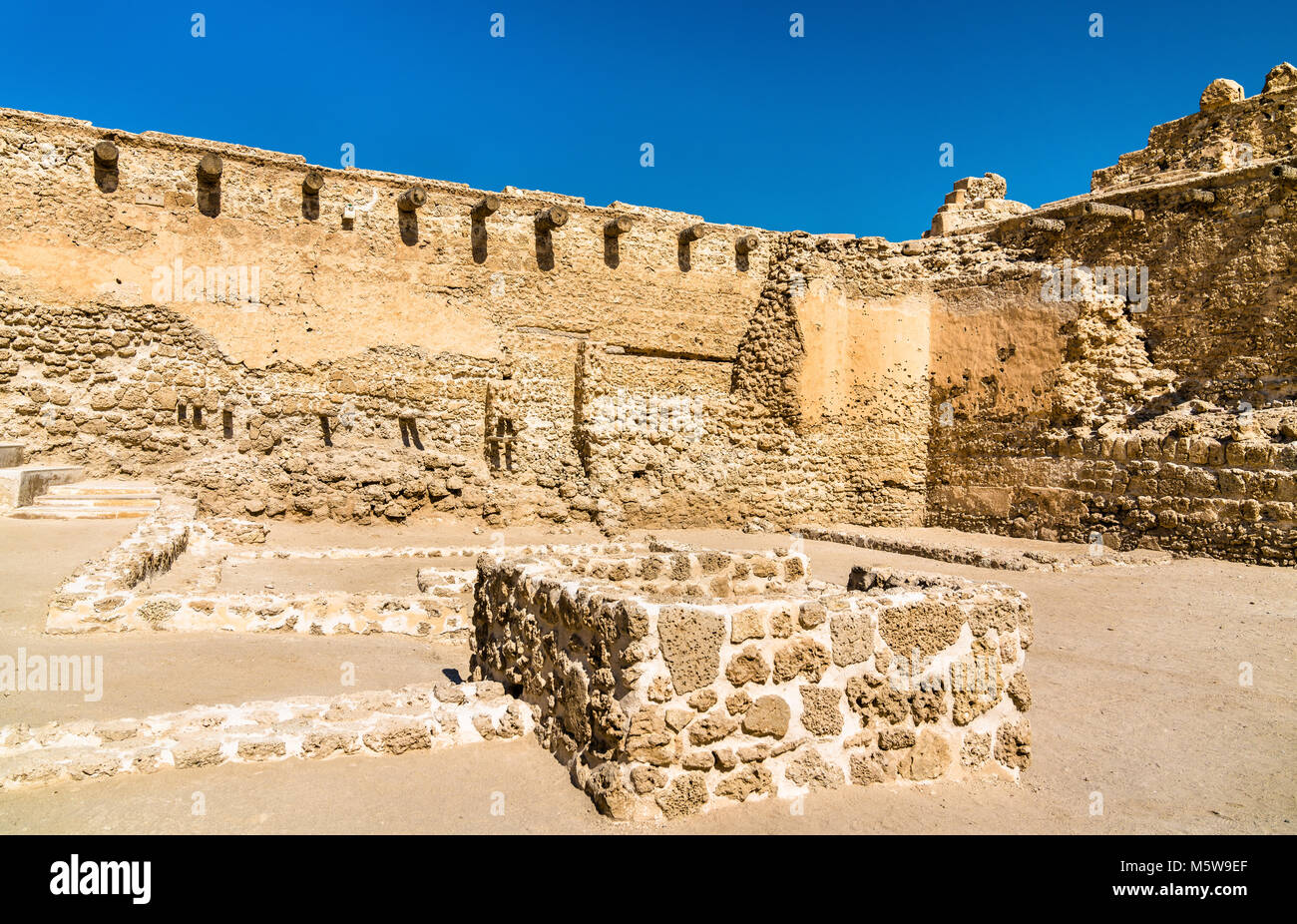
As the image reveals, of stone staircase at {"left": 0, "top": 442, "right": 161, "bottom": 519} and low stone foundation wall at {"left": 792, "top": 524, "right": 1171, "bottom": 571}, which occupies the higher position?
stone staircase at {"left": 0, "top": 442, "right": 161, "bottom": 519}

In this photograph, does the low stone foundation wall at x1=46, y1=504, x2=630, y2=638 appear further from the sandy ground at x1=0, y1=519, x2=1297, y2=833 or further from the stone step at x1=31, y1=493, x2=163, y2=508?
the stone step at x1=31, y1=493, x2=163, y2=508

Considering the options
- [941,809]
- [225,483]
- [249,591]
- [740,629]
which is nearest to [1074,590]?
[941,809]

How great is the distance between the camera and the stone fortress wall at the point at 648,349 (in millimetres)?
11281

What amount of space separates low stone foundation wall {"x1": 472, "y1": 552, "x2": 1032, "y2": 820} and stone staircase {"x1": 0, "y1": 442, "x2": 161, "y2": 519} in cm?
711

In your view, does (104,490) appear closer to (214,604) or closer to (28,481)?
(28,481)

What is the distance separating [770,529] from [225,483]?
28.9 feet

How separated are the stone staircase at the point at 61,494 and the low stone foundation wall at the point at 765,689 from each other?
7111 millimetres

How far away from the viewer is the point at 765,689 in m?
3.97

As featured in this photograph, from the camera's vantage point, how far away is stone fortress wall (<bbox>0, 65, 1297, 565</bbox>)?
11281 mm

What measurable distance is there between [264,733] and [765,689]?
245cm
